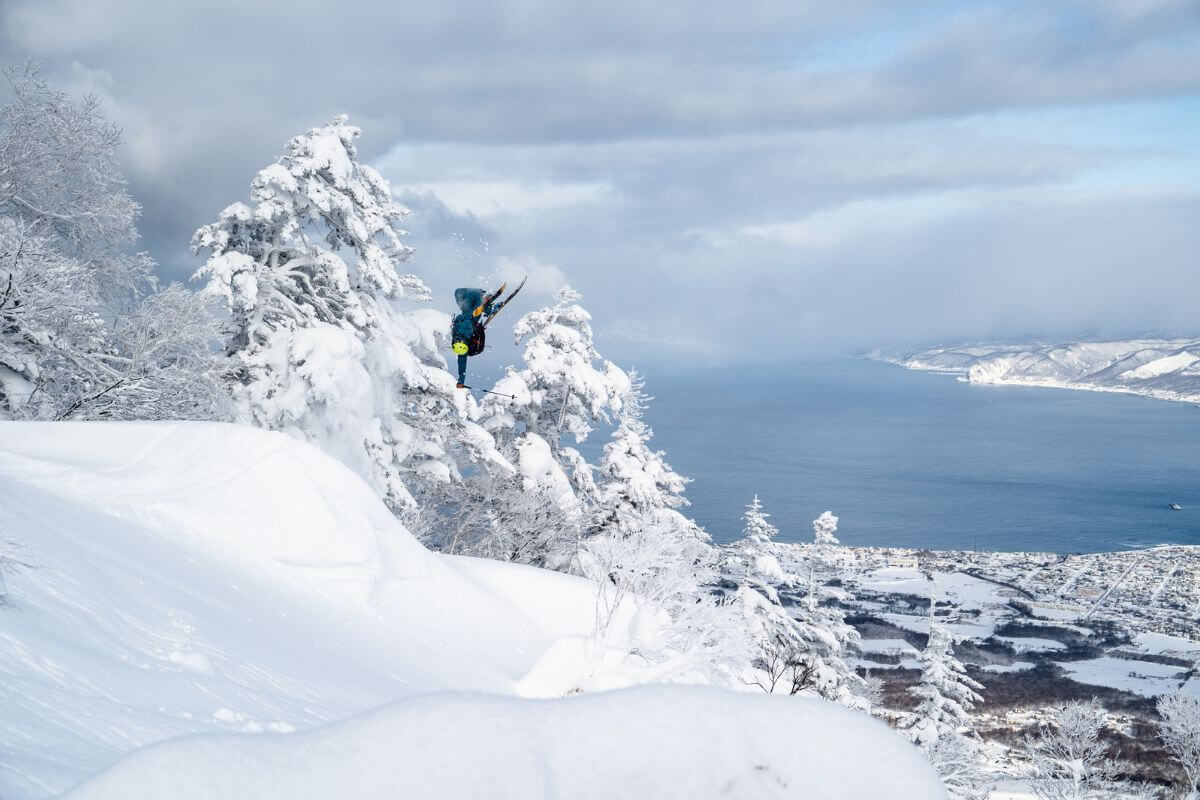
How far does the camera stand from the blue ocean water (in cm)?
8294

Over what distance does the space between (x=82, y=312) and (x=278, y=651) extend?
10977mm

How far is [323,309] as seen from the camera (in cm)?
1695

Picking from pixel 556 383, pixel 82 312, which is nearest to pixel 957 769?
pixel 556 383

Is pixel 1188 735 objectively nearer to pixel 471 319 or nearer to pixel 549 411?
pixel 549 411

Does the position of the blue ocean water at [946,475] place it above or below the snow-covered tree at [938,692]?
above

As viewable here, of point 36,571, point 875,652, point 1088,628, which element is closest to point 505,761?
point 36,571

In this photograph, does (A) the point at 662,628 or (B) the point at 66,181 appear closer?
(A) the point at 662,628

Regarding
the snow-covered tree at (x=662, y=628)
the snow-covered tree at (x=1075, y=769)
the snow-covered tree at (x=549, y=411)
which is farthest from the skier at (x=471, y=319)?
the snow-covered tree at (x=1075, y=769)

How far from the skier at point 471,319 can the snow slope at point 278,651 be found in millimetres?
3775

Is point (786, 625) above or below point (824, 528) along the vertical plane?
below

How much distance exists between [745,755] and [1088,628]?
78515 mm

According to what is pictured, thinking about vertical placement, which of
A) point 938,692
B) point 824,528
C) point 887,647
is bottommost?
point 887,647

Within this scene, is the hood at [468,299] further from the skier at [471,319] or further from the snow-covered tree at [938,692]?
the snow-covered tree at [938,692]

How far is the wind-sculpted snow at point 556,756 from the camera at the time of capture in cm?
194
